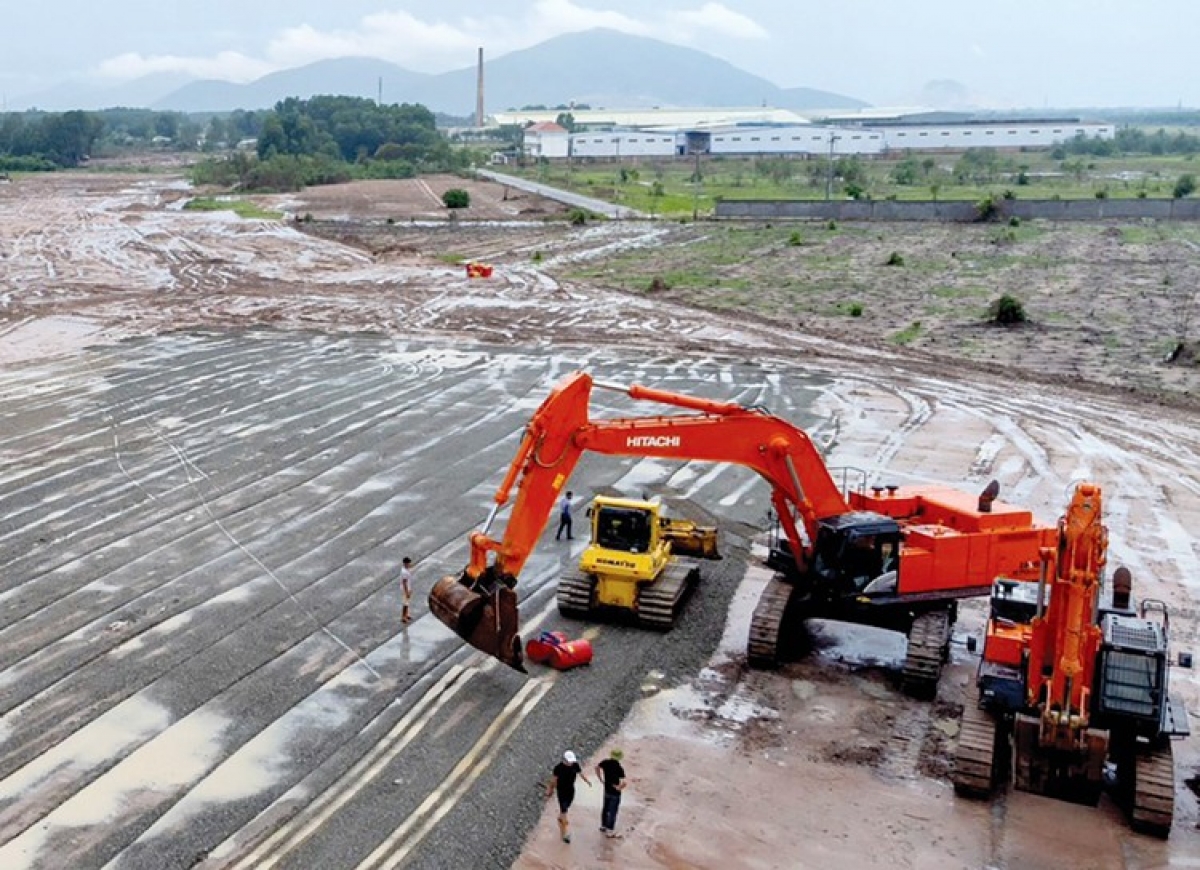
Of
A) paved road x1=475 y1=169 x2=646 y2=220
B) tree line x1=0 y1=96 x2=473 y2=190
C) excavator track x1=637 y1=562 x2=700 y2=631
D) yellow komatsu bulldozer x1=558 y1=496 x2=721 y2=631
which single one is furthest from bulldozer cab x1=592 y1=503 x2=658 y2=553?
tree line x1=0 y1=96 x2=473 y2=190

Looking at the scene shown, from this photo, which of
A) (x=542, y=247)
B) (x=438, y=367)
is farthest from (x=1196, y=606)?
(x=542, y=247)

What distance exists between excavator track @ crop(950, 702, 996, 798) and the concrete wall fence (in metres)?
71.2

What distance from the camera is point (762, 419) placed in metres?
17.0

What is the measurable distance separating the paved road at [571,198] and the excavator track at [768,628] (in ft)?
230

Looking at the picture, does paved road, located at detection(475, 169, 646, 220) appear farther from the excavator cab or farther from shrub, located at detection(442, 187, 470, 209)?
the excavator cab

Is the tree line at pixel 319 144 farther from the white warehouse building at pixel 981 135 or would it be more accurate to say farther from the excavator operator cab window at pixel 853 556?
the excavator operator cab window at pixel 853 556

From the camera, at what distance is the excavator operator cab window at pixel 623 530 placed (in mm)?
19000

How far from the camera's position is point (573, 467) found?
54.8 feet

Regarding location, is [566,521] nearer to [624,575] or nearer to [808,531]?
[624,575]

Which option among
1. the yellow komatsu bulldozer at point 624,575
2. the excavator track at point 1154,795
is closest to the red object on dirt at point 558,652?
the yellow komatsu bulldozer at point 624,575

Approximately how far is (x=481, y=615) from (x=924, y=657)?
6130mm

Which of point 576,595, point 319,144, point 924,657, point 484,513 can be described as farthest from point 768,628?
point 319,144

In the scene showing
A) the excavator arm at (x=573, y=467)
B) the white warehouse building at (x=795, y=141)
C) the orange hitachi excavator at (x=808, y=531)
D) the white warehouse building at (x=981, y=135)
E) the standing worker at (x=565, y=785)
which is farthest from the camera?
the white warehouse building at (x=981, y=135)

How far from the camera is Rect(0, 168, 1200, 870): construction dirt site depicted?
13.6 meters
